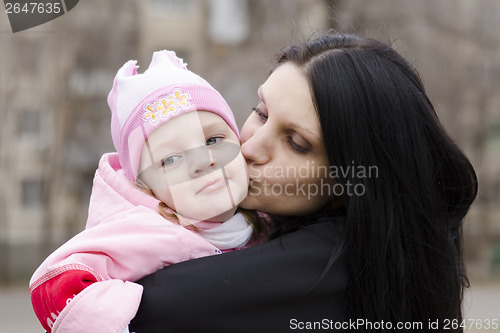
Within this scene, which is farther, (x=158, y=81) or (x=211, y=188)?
(x=158, y=81)

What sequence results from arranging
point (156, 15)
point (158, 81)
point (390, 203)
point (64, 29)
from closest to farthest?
point (390, 203) → point (158, 81) → point (64, 29) → point (156, 15)

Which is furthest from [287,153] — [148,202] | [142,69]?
[142,69]

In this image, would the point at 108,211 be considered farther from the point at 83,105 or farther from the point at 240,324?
the point at 83,105

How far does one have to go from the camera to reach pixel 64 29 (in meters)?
13.9

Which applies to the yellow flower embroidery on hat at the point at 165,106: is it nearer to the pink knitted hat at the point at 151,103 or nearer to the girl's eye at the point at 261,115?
the pink knitted hat at the point at 151,103

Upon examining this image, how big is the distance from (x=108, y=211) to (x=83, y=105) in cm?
1343

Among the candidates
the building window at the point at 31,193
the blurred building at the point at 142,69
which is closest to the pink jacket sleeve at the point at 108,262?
the blurred building at the point at 142,69

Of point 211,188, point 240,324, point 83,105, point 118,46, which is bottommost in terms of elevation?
point 83,105

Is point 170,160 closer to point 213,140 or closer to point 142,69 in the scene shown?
point 213,140

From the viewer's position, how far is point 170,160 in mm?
1920

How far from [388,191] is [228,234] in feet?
1.51

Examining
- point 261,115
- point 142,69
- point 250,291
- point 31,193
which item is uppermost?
point 261,115

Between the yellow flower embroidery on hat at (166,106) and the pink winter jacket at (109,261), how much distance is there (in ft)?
0.66

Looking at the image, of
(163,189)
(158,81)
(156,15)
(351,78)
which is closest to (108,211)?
(163,189)
